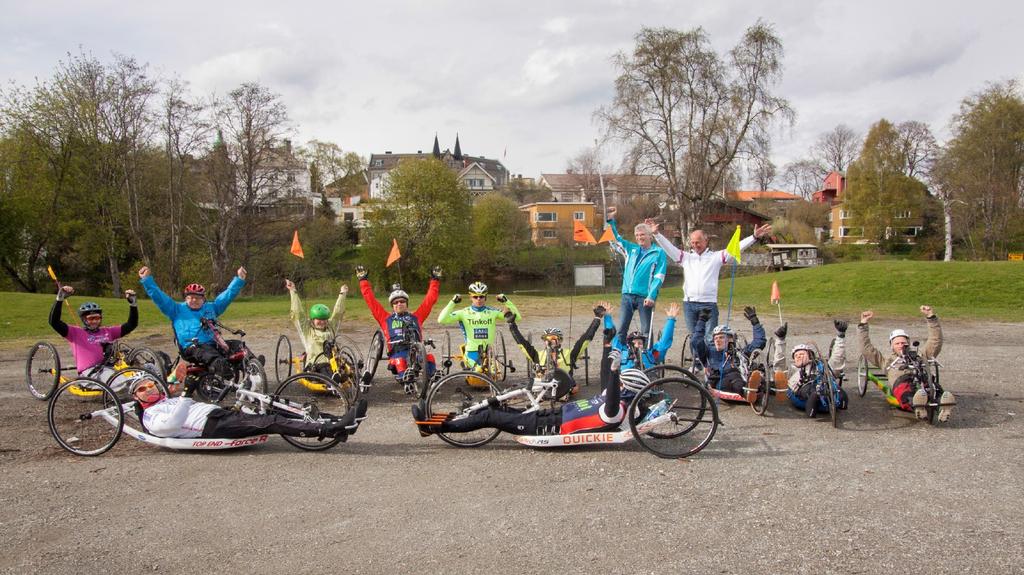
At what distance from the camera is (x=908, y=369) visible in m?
6.63

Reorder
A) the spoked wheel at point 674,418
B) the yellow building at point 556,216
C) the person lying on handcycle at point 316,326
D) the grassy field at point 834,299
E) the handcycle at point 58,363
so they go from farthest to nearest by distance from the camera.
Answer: the yellow building at point 556,216, the grassy field at point 834,299, the person lying on handcycle at point 316,326, the handcycle at point 58,363, the spoked wheel at point 674,418

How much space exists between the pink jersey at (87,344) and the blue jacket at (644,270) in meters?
6.62

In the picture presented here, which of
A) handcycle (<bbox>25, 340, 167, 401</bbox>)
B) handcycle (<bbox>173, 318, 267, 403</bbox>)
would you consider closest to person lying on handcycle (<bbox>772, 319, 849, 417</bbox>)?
handcycle (<bbox>173, 318, 267, 403</bbox>)

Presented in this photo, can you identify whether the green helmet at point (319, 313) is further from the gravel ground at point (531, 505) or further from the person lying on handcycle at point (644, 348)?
the person lying on handcycle at point (644, 348)

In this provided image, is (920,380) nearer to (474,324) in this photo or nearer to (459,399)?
Answer: (459,399)

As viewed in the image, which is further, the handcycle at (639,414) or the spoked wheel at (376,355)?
the spoked wheel at (376,355)

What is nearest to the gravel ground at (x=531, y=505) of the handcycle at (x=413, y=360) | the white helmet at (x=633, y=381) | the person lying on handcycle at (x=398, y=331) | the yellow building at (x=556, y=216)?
the white helmet at (x=633, y=381)

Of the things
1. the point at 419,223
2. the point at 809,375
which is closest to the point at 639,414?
the point at 809,375

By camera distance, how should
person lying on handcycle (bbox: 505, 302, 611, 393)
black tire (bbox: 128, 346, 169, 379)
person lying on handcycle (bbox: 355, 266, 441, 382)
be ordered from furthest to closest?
1. person lying on handcycle (bbox: 355, 266, 441, 382)
2. black tire (bbox: 128, 346, 169, 379)
3. person lying on handcycle (bbox: 505, 302, 611, 393)

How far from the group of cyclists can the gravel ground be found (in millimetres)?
307

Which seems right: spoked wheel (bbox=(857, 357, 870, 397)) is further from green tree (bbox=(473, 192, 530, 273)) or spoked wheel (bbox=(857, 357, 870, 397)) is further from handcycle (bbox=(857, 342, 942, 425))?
green tree (bbox=(473, 192, 530, 273))

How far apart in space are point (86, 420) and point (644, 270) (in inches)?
264

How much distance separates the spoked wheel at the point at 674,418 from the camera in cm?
552

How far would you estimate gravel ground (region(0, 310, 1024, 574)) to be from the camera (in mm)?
3707
